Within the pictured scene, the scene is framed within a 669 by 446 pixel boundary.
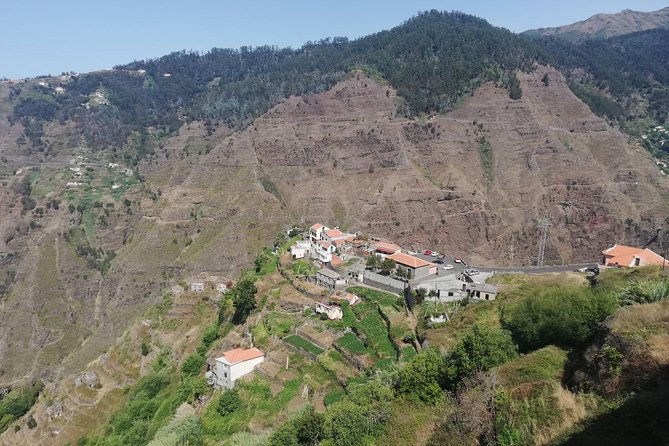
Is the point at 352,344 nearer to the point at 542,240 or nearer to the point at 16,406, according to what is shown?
the point at 16,406

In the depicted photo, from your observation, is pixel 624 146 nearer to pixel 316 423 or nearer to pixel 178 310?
pixel 178 310

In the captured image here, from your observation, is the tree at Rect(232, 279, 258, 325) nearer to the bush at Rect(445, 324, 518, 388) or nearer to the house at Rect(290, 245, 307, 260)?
the house at Rect(290, 245, 307, 260)

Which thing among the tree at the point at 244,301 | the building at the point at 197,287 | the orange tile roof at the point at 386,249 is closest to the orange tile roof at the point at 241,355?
the tree at the point at 244,301

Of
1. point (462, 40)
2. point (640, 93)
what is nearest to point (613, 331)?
point (462, 40)

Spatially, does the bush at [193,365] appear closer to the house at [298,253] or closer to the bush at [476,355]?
the house at [298,253]

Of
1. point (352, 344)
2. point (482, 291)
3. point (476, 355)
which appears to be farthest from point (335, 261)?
point (476, 355)

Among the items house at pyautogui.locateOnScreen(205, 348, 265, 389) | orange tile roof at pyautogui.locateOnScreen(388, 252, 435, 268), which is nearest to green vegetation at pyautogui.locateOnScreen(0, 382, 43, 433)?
house at pyautogui.locateOnScreen(205, 348, 265, 389)

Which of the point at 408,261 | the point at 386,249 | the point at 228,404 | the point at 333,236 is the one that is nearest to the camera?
the point at 228,404

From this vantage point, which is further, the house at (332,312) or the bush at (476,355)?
the house at (332,312)
